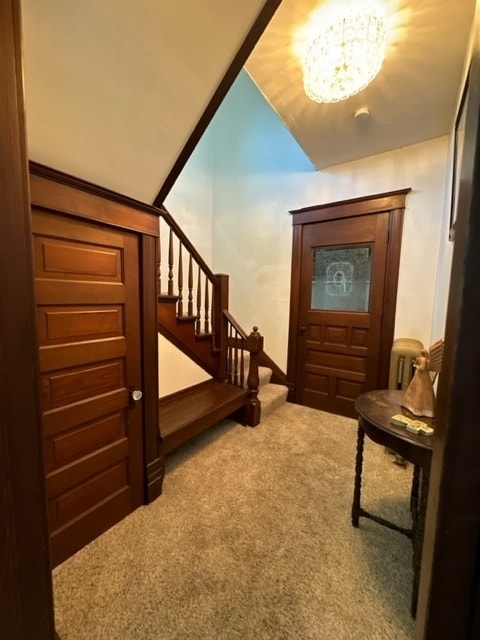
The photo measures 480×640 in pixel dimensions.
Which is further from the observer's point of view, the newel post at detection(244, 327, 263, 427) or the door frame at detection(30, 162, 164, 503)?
the newel post at detection(244, 327, 263, 427)

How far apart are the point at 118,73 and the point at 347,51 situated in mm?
1370

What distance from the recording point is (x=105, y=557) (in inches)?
53.9

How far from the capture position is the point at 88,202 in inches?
51.7

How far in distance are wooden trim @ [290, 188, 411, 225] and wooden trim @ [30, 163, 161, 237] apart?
2040mm

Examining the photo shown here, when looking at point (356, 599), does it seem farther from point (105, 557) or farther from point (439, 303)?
point (439, 303)

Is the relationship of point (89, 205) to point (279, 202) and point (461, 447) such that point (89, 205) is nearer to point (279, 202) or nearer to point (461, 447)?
point (461, 447)

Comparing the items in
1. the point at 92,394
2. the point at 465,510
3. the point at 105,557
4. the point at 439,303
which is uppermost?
the point at 439,303

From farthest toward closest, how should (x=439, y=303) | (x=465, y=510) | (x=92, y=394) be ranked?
(x=439, y=303)
(x=92, y=394)
(x=465, y=510)

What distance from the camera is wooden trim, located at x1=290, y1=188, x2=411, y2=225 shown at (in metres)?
2.64

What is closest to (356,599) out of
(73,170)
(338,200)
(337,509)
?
(337,509)

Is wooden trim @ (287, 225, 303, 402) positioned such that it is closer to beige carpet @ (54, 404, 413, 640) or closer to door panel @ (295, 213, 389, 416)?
door panel @ (295, 213, 389, 416)

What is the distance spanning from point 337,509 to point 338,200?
2839 mm

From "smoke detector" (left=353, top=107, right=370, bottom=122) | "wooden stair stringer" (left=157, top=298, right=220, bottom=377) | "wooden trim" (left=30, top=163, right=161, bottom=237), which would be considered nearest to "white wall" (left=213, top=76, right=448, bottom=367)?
"smoke detector" (left=353, top=107, right=370, bottom=122)

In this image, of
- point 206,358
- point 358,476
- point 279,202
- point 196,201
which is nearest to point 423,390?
point 358,476
